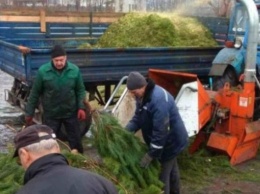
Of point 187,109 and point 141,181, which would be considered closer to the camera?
point 141,181

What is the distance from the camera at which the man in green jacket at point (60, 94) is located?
19.9 feet

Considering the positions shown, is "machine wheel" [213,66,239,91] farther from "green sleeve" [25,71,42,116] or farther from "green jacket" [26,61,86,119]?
"green sleeve" [25,71,42,116]

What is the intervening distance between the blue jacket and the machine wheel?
2.81 meters

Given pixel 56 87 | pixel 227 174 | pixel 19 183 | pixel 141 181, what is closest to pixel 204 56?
pixel 227 174

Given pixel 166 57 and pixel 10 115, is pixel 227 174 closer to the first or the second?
pixel 166 57

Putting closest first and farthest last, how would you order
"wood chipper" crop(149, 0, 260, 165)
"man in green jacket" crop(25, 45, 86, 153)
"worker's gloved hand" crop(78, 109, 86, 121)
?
"man in green jacket" crop(25, 45, 86, 153) → "worker's gloved hand" crop(78, 109, 86, 121) → "wood chipper" crop(149, 0, 260, 165)

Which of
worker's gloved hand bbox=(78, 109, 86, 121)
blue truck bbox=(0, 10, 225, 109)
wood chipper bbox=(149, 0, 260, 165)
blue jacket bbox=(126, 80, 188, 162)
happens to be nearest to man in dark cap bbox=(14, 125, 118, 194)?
blue jacket bbox=(126, 80, 188, 162)

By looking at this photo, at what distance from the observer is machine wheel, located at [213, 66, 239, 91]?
7922 mm

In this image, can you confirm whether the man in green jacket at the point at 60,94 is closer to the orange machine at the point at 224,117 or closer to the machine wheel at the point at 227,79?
the orange machine at the point at 224,117

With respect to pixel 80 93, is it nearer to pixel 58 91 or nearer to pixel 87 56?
pixel 58 91

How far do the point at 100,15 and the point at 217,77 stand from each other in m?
4.19

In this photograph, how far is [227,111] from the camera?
6.91m

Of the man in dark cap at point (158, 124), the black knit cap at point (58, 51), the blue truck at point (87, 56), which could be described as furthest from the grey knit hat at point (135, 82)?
the blue truck at point (87, 56)

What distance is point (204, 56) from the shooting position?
9.22 m
